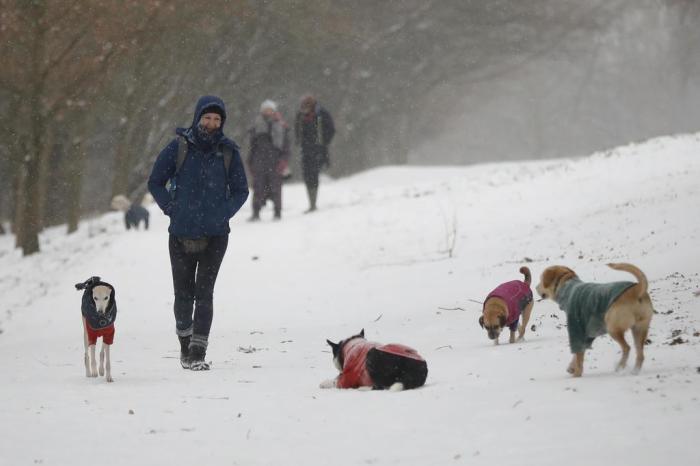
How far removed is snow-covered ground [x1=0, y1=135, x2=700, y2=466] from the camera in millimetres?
5488

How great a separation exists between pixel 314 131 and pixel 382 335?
9.50 metres

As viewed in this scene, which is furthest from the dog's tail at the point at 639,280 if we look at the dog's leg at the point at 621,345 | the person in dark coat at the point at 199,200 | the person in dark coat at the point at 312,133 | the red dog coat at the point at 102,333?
the person in dark coat at the point at 312,133

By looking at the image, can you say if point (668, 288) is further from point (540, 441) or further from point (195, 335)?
point (540, 441)

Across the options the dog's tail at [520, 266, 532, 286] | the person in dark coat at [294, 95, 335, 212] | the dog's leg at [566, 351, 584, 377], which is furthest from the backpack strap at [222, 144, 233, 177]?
the person in dark coat at [294, 95, 335, 212]

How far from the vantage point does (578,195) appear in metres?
19.8

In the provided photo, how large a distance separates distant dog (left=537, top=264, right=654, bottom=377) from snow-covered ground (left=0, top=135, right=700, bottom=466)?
0.68 feet

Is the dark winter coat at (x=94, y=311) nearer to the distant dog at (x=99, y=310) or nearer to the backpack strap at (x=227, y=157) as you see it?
the distant dog at (x=99, y=310)

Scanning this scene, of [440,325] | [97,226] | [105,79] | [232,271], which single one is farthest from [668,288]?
[105,79]

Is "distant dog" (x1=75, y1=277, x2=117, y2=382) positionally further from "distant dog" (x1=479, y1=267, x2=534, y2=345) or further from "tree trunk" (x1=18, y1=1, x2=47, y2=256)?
"tree trunk" (x1=18, y1=1, x2=47, y2=256)

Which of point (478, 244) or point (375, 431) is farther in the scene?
point (478, 244)

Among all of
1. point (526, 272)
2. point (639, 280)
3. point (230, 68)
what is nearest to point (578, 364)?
point (639, 280)

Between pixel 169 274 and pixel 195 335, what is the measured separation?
8.30 metres

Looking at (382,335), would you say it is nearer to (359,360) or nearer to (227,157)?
(227,157)

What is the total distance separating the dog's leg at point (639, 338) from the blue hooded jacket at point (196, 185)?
3.65m
